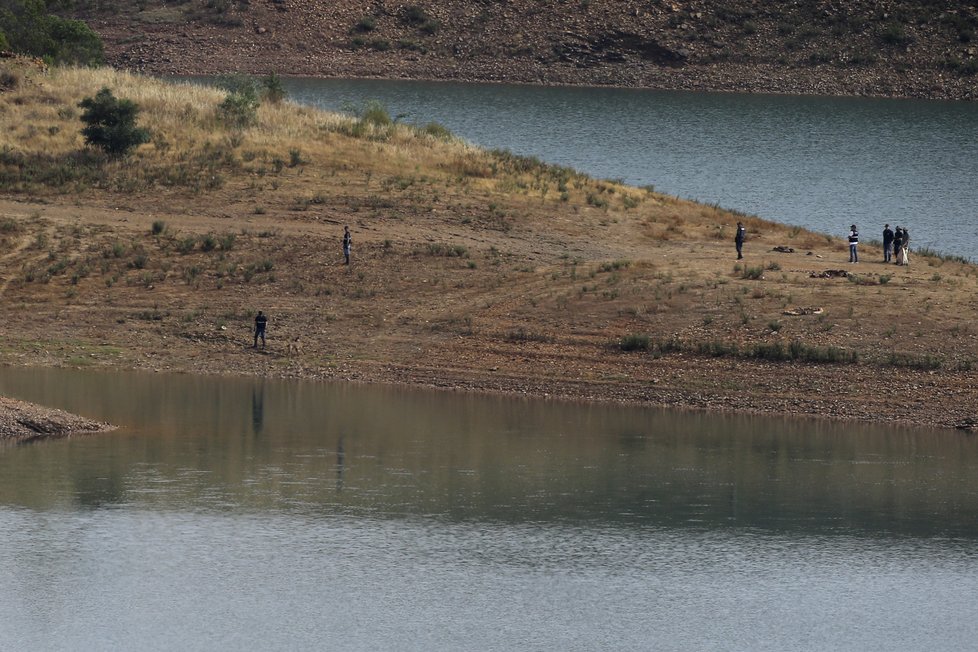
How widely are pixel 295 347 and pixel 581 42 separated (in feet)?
285

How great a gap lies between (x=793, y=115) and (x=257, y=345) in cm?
6918

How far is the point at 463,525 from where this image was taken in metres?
31.9

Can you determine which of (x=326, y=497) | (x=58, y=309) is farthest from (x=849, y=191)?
(x=326, y=497)

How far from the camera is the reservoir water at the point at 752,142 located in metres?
70.8

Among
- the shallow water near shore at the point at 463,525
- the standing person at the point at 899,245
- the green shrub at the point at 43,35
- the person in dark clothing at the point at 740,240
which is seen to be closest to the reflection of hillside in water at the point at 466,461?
the shallow water near shore at the point at 463,525

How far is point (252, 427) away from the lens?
39.7 m

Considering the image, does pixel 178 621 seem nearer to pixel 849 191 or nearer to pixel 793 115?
pixel 849 191

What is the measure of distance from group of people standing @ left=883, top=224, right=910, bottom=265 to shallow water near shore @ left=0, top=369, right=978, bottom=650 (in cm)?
1172

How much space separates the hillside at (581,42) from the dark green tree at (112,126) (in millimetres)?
64504

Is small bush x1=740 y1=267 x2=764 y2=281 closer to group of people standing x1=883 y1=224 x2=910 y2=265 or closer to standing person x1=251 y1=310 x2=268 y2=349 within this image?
group of people standing x1=883 y1=224 x2=910 y2=265

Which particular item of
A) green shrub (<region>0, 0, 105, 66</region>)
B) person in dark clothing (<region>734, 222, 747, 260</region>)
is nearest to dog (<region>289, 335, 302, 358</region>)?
person in dark clothing (<region>734, 222, 747, 260</region>)

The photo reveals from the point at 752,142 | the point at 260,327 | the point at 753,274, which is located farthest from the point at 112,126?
the point at 752,142

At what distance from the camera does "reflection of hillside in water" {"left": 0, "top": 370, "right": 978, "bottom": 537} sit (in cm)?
3325

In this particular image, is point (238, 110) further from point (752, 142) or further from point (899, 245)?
point (752, 142)
